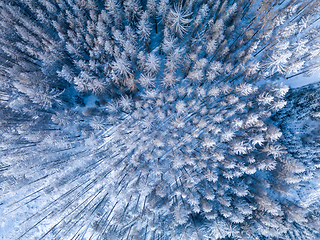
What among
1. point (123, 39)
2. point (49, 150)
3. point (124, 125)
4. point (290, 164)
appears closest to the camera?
point (290, 164)

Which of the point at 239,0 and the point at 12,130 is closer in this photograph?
the point at 12,130

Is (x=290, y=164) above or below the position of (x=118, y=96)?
below

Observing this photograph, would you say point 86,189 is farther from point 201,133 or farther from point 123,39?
point 123,39

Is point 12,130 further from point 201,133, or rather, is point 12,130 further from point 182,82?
point 201,133

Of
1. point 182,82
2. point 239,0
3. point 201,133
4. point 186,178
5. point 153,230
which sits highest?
point 239,0

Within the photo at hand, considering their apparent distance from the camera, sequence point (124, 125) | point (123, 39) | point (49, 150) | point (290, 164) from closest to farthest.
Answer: point (290, 164) → point (123, 39) → point (49, 150) → point (124, 125)

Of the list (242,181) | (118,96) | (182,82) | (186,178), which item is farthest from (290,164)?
(118,96)
